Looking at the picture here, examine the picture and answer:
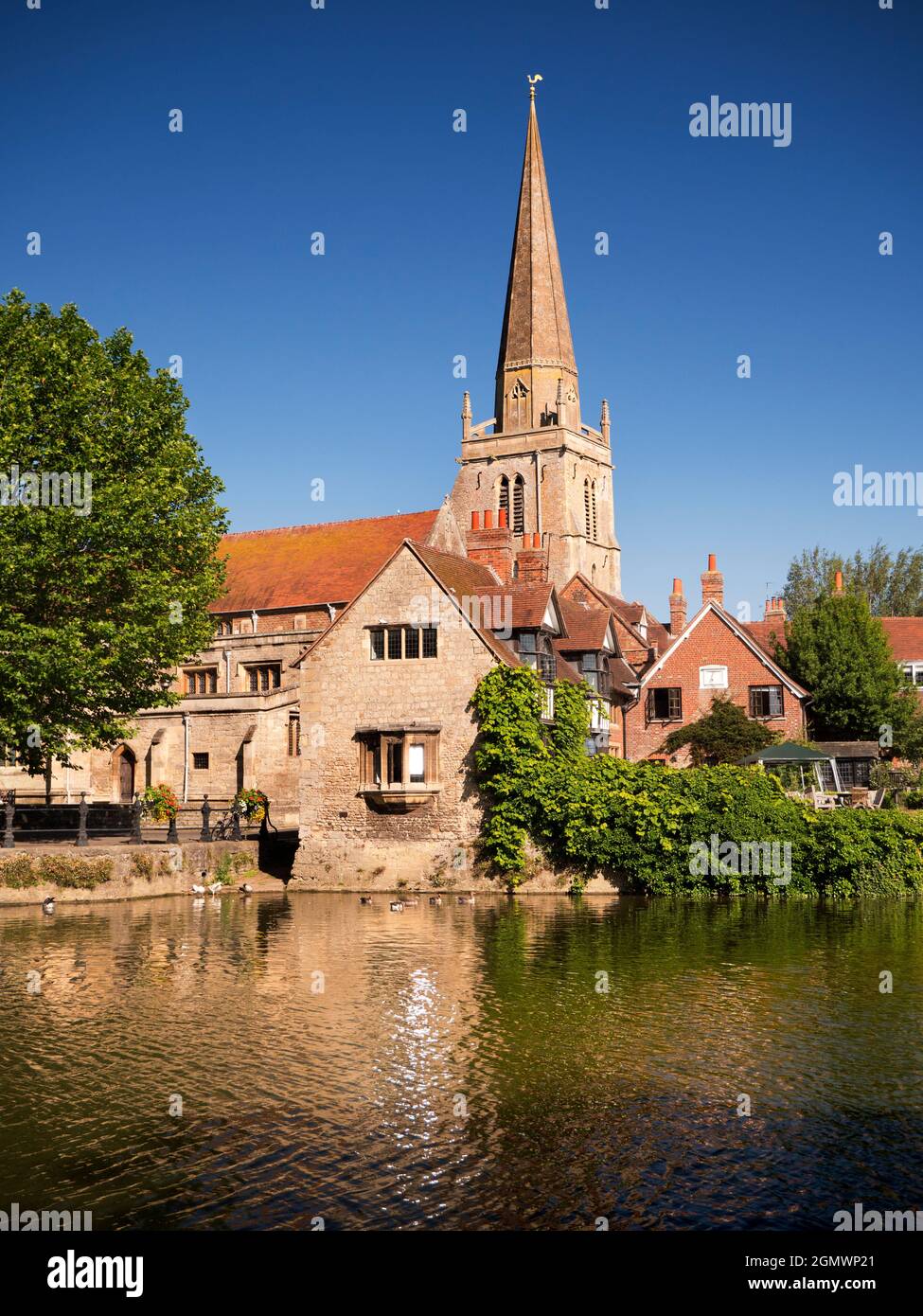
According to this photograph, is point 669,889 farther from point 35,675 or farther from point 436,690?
point 35,675

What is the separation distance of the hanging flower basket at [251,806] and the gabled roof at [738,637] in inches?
746

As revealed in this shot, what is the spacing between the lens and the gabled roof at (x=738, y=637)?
5284 centimetres

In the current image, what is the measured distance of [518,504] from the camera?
100938mm

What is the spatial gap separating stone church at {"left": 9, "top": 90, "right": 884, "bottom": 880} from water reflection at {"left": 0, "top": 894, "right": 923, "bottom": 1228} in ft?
39.0

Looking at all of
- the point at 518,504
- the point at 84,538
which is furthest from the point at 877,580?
the point at 84,538

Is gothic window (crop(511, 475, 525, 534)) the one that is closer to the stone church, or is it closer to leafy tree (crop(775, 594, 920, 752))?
the stone church

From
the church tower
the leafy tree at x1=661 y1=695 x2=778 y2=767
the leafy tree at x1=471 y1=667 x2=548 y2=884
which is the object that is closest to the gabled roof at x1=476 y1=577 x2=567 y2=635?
the leafy tree at x1=471 y1=667 x2=548 y2=884

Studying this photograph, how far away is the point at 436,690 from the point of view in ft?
128

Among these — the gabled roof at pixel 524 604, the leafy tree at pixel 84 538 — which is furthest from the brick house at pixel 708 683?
the leafy tree at pixel 84 538

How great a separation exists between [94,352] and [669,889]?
23621 mm

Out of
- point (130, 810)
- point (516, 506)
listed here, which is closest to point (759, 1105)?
point (130, 810)

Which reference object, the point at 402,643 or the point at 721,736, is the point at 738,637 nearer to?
the point at 721,736

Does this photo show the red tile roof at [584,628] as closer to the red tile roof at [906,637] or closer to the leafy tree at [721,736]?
the leafy tree at [721,736]

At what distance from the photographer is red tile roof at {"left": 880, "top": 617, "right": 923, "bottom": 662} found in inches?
2534
